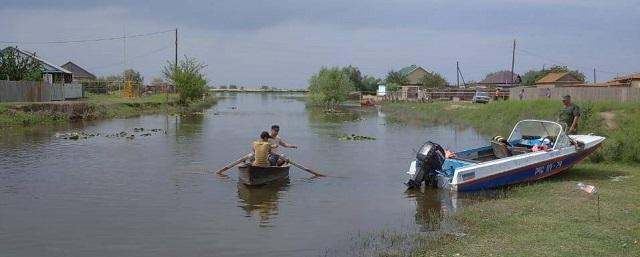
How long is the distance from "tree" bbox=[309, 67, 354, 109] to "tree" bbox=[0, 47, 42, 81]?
1282 inches

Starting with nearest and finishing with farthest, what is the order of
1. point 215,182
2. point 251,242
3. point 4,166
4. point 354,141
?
1. point 251,242
2. point 215,182
3. point 4,166
4. point 354,141

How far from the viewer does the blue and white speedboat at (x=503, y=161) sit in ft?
46.3

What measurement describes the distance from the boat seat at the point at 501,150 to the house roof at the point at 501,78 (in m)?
80.7

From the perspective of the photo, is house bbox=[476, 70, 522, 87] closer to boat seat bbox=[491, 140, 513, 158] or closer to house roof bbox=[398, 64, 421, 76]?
house roof bbox=[398, 64, 421, 76]

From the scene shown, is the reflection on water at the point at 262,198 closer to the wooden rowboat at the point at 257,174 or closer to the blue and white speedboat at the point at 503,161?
the wooden rowboat at the point at 257,174

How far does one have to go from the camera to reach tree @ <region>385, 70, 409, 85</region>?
10972 centimetres

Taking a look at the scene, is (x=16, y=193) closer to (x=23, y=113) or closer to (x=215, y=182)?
(x=215, y=182)

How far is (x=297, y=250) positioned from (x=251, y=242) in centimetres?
89

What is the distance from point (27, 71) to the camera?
4725 cm

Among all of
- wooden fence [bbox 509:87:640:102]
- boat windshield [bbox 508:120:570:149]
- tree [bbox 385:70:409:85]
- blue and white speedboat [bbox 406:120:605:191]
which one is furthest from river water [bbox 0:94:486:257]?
tree [bbox 385:70:409:85]

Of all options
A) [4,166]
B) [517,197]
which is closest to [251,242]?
[517,197]

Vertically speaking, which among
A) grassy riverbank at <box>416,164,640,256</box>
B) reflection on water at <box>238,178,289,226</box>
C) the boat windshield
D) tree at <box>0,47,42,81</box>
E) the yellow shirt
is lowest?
reflection on water at <box>238,178,289,226</box>

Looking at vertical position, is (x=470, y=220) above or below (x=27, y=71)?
below

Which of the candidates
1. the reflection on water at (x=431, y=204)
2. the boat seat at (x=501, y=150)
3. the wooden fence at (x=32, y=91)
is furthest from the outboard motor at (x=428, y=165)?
the wooden fence at (x=32, y=91)
